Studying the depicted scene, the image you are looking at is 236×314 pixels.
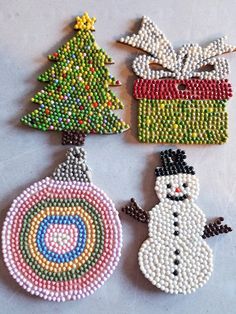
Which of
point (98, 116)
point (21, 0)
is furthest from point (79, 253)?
point (21, 0)

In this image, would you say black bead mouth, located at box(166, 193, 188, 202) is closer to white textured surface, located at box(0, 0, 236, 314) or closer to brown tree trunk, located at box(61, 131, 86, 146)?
white textured surface, located at box(0, 0, 236, 314)

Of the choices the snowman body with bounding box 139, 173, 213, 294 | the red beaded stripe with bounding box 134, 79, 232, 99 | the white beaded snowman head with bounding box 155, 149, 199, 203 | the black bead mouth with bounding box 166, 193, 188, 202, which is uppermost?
the red beaded stripe with bounding box 134, 79, 232, 99

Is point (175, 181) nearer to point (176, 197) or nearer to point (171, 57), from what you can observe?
point (176, 197)

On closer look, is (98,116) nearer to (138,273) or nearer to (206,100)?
(206,100)

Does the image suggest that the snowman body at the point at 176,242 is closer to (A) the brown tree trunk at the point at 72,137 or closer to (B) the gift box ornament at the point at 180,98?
(B) the gift box ornament at the point at 180,98

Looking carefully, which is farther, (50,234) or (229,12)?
(229,12)

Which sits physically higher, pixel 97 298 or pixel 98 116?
pixel 98 116

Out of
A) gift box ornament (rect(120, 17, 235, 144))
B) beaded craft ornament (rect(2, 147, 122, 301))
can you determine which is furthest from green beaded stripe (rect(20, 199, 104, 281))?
gift box ornament (rect(120, 17, 235, 144))

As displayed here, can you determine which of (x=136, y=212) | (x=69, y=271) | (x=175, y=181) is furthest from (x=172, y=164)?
(x=69, y=271)
